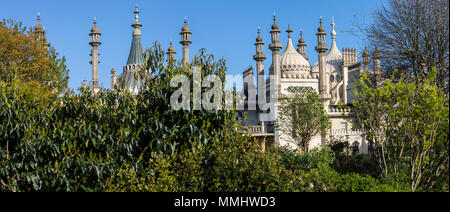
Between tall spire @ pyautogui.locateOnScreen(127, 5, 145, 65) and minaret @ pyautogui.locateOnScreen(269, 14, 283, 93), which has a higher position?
tall spire @ pyautogui.locateOnScreen(127, 5, 145, 65)

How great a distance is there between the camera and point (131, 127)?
467 inches

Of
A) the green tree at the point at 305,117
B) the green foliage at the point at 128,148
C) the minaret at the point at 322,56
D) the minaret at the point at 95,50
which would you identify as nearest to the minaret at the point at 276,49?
the minaret at the point at 322,56

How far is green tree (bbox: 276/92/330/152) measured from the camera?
29375mm

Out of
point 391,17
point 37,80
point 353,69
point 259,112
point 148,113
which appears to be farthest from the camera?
point 353,69

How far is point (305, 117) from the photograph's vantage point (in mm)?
29641

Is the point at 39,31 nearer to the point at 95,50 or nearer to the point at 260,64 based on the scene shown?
the point at 95,50

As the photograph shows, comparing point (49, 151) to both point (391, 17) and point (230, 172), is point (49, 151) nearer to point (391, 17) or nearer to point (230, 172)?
point (230, 172)

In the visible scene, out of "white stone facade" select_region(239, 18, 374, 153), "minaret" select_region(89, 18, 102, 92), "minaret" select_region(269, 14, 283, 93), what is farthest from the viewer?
"minaret" select_region(89, 18, 102, 92)

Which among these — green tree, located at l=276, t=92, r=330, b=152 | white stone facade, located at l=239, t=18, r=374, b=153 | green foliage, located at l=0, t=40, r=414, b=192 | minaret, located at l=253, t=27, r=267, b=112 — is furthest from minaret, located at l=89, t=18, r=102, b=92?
green foliage, located at l=0, t=40, r=414, b=192

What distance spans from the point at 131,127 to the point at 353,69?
148ft

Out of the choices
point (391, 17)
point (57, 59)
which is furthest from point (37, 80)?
point (391, 17)

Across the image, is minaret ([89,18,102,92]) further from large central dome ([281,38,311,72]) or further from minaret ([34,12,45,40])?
large central dome ([281,38,311,72])
